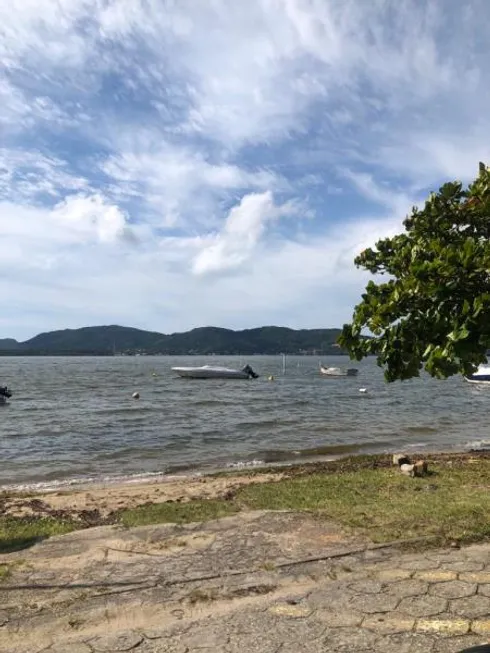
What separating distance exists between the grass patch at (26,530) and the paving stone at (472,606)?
5383 millimetres

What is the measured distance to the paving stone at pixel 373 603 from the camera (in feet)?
16.4

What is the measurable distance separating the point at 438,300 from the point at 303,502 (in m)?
6.37

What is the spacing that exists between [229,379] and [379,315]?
76.5 meters

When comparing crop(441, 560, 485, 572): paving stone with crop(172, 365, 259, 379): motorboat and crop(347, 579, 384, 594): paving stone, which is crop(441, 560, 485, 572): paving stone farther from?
crop(172, 365, 259, 379): motorboat

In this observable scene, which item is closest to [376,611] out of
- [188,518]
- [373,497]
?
[188,518]

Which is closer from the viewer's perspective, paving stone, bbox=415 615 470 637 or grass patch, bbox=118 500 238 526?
paving stone, bbox=415 615 470 637

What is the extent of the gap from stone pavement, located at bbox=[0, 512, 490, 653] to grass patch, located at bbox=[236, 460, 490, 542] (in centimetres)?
67

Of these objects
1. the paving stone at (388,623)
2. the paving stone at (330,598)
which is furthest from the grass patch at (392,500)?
the paving stone at (388,623)

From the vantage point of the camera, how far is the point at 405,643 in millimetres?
4438

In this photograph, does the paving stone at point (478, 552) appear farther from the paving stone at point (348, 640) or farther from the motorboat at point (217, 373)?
the motorboat at point (217, 373)

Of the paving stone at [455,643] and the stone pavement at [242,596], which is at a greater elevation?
the paving stone at [455,643]

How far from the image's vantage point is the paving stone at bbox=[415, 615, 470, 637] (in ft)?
15.0

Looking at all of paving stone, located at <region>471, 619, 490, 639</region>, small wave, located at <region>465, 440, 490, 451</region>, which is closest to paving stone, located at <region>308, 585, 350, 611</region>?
paving stone, located at <region>471, 619, 490, 639</region>

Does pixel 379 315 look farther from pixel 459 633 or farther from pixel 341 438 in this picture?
pixel 341 438
